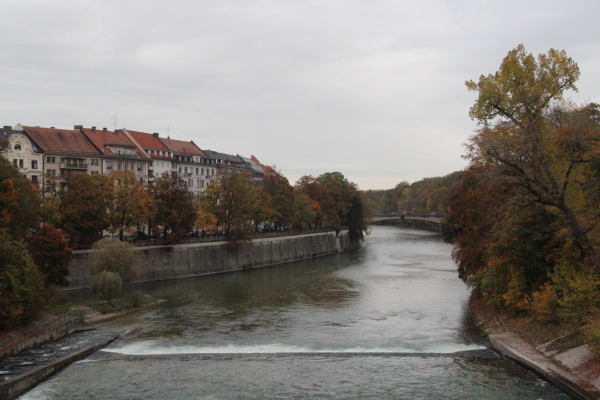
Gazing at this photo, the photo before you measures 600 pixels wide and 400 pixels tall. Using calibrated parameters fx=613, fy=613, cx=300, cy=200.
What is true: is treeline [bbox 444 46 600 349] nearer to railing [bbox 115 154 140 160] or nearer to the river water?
the river water

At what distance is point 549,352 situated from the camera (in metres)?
26.7

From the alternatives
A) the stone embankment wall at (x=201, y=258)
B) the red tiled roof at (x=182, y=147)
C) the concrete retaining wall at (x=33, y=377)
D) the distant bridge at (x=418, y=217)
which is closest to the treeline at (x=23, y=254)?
the concrete retaining wall at (x=33, y=377)

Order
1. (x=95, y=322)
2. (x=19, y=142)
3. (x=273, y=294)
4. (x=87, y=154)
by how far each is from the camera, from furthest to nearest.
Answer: (x=87, y=154)
(x=19, y=142)
(x=273, y=294)
(x=95, y=322)

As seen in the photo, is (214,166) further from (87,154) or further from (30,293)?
(30,293)

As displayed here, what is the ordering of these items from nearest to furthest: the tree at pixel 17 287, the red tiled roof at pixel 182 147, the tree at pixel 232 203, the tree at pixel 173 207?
the tree at pixel 17 287
the tree at pixel 173 207
the tree at pixel 232 203
the red tiled roof at pixel 182 147

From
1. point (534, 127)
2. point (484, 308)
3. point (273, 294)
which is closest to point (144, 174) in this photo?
point (273, 294)

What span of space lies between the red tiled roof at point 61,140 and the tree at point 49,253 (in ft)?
124

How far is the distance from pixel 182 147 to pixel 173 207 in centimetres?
4821

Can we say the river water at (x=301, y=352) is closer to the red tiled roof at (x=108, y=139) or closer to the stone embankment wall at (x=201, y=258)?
the stone embankment wall at (x=201, y=258)

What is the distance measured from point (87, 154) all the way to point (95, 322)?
48.7 meters

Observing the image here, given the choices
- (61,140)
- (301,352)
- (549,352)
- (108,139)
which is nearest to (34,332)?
(301,352)

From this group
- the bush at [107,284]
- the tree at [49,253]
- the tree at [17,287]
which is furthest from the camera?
the bush at [107,284]

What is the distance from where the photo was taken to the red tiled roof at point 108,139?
290ft

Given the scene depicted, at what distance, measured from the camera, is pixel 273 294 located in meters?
51.6
